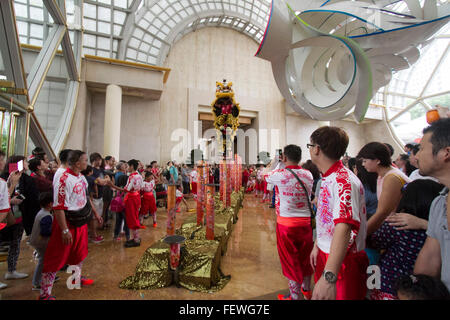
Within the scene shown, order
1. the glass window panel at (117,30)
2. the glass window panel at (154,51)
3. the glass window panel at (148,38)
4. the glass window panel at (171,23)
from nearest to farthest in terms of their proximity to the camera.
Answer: the glass window panel at (117,30)
the glass window panel at (148,38)
the glass window panel at (154,51)
the glass window panel at (171,23)

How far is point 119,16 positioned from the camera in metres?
12.7

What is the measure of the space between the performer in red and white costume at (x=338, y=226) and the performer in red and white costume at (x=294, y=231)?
690 mm

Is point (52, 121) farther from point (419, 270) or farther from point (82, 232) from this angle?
point (419, 270)

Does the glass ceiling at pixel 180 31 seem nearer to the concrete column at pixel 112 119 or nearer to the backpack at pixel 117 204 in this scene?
the concrete column at pixel 112 119

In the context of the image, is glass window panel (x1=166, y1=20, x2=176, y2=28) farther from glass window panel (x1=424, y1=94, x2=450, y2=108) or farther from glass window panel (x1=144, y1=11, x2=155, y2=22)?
glass window panel (x1=424, y1=94, x2=450, y2=108)

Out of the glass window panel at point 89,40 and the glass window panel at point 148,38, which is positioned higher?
the glass window panel at point 148,38

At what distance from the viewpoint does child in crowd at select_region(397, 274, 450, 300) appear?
0.82 m

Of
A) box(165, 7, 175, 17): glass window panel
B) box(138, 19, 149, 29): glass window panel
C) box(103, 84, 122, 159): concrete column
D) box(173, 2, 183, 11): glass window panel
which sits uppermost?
box(173, 2, 183, 11): glass window panel

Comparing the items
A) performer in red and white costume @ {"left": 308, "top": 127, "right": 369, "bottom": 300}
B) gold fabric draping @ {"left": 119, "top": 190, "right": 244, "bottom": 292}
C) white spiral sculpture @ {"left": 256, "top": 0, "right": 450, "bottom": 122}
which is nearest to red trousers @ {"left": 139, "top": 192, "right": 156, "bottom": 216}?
gold fabric draping @ {"left": 119, "top": 190, "right": 244, "bottom": 292}

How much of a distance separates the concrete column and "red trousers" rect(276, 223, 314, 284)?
9.94m

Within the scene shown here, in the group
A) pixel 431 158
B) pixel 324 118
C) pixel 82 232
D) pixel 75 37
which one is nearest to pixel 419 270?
pixel 431 158

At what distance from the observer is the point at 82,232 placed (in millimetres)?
2277

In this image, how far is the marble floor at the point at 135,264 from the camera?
231 cm

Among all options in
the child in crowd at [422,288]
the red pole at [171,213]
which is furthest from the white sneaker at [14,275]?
the child in crowd at [422,288]
